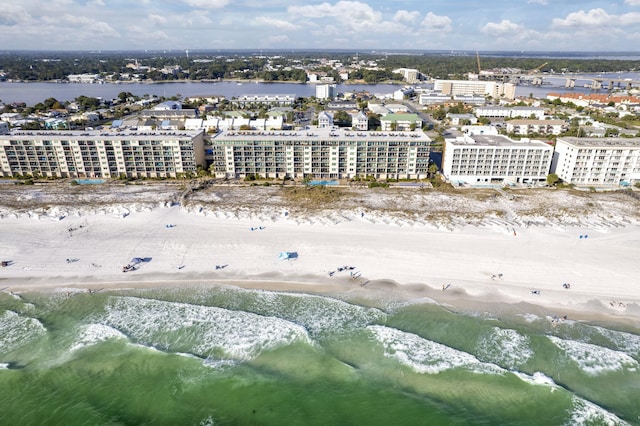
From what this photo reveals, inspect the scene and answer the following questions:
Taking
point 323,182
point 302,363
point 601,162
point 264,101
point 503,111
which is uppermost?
point 264,101

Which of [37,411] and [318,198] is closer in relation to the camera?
[37,411]

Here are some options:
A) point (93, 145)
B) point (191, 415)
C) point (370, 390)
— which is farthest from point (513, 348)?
point (93, 145)

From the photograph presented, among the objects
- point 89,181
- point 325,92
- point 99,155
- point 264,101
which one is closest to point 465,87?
point 325,92

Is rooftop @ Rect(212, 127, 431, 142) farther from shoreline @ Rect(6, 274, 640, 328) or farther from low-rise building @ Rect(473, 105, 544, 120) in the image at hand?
low-rise building @ Rect(473, 105, 544, 120)

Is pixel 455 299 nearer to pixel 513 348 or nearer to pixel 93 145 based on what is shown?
pixel 513 348

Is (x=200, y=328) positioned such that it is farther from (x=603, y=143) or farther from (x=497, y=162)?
(x=603, y=143)
